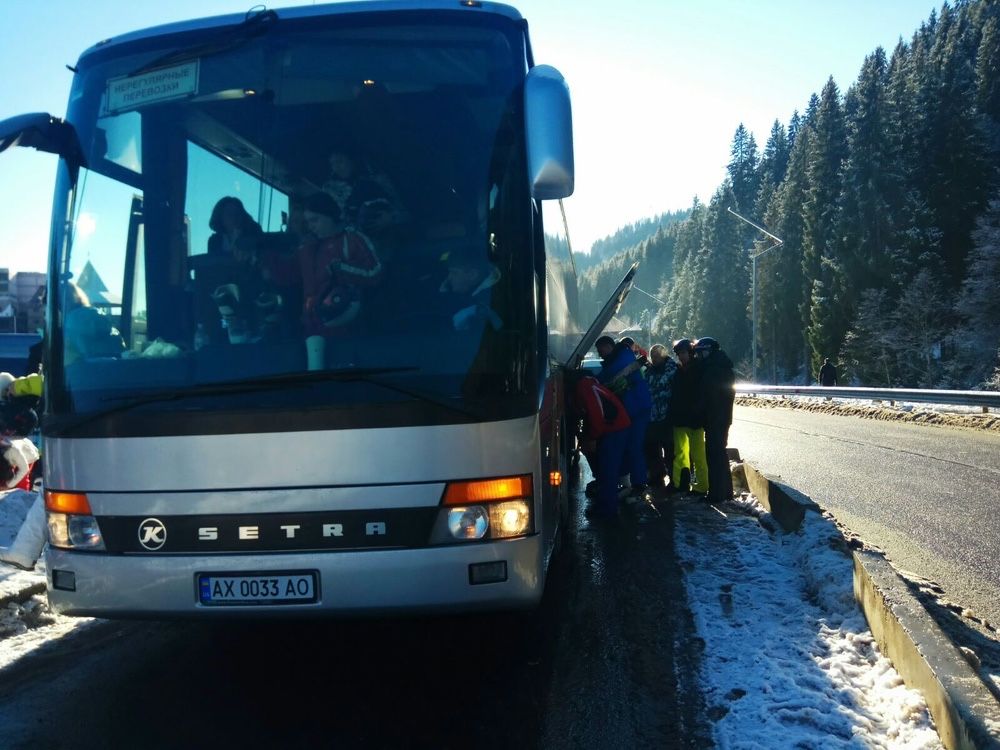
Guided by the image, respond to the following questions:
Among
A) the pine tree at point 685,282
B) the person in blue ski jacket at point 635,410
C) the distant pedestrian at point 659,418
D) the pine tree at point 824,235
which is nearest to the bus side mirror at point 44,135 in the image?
the person in blue ski jacket at point 635,410

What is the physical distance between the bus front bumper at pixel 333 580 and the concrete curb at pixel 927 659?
5.52ft

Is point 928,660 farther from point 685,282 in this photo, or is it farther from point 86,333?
point 685,282

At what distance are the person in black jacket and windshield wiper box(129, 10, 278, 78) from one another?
6.11m

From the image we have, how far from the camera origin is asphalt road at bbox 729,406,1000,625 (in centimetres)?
706

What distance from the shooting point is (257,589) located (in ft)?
13.0

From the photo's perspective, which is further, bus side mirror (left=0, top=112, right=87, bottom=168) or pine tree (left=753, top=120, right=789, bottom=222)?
pine tree (left=753, top=120, right=789, bottom=222)

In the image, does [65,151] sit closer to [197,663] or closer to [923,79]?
[197,663]

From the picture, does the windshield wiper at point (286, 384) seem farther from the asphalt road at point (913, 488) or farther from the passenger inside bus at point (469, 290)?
the asphalt road at point (913, 488)

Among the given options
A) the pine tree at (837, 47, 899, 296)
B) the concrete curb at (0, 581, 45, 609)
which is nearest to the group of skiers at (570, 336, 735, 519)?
the concrete curb at (0, 581, 45, 609)

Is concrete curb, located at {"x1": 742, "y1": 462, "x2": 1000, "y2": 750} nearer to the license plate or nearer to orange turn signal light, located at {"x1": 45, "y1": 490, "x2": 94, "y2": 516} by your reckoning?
the license plate

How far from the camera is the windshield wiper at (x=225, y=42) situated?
14.2ft

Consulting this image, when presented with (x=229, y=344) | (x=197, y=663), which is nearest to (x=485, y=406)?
(x=229, y=344)

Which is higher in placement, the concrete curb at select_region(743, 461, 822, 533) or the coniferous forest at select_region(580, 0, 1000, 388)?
the coniferous forest at select_region(580, 0, 1000, 388)

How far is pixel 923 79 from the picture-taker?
55.3m
